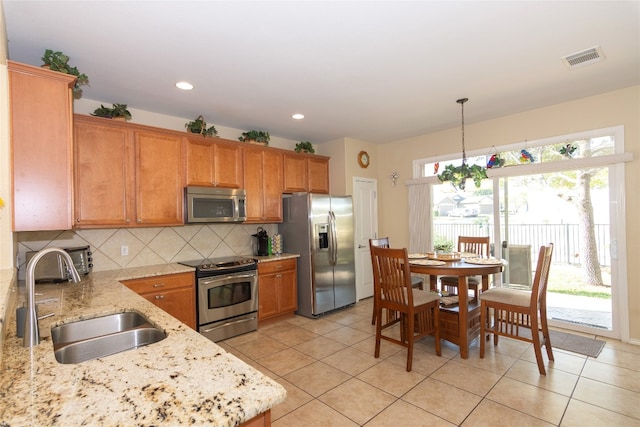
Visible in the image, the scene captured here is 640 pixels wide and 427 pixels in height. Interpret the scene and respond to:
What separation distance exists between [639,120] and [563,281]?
1887mm

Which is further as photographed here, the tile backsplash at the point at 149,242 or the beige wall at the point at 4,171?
the tile backsplash at the point at 149,242

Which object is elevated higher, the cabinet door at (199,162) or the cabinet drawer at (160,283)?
the cabinet door at (199,162)

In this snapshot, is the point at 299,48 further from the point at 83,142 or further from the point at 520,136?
the point at 520,136

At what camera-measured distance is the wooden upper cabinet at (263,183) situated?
4.10m

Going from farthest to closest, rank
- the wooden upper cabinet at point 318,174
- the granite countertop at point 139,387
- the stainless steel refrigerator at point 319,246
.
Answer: the wooden upper cabinet at point 318,174
the stainless steel refrigerator at point 319,246
the granite countertop at point 139,387

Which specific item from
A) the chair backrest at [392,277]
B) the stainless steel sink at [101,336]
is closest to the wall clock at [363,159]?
the chair backrest at [392,277]

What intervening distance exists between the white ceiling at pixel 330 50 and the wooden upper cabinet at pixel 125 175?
14.7 inches

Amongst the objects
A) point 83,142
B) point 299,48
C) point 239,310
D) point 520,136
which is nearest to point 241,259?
point 239,310

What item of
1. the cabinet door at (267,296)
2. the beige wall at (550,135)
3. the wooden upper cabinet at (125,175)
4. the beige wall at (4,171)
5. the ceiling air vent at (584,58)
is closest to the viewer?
the beige wall at (4,171)

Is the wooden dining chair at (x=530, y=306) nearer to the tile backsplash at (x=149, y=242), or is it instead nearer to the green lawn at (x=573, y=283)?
the green lawn at (x=573, y=283)

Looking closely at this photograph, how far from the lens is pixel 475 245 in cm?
398

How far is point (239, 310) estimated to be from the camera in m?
3.67

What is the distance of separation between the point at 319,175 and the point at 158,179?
7.66 ft

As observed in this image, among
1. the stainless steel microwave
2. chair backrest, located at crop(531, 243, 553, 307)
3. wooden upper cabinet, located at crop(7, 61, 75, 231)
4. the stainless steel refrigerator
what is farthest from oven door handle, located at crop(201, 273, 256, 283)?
chair backrest, located at crop(531, 243, 553, 307)
